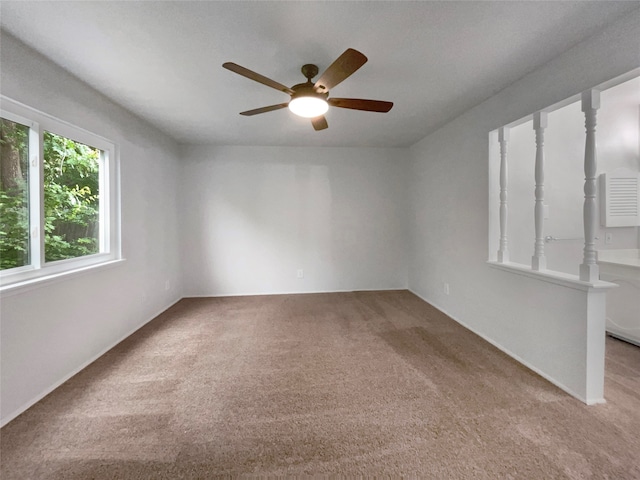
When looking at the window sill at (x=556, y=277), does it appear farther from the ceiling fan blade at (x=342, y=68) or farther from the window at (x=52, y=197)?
the window at (x=52, y=197)

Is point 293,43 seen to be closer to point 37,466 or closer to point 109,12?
point 109,12

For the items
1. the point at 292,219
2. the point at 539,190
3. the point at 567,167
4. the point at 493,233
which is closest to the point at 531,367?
the point at 493,233

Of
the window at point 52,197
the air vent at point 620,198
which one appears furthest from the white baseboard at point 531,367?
the window at point 52,197

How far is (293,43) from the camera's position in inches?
67.0

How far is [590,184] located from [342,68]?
171 cm

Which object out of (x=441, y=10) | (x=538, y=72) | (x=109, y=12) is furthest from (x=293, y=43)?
(x=538, y=72)

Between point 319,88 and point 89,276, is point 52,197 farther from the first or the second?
point 319,88

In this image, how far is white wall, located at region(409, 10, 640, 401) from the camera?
169 centimetres

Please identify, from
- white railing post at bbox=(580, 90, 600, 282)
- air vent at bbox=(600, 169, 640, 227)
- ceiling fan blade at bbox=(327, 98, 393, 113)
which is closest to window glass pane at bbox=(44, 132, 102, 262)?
ceiling fan blade at bbox=(327, 98, 393, 113)

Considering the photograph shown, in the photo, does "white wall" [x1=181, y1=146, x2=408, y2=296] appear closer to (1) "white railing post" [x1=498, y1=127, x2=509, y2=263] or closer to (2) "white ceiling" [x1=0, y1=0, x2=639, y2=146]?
(2) "white ceiling" [x1=0, y1=0, x2=639, y2=146]

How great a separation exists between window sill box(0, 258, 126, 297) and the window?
0.05 metres

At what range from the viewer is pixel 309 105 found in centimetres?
190

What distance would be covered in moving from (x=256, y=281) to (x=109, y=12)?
3323 millimetres

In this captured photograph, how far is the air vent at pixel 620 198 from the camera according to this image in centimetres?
294
